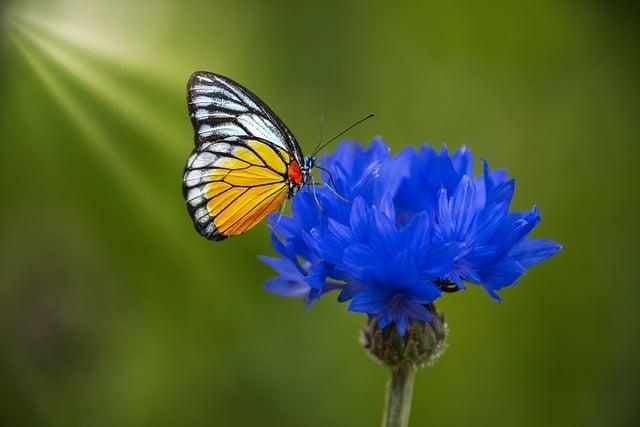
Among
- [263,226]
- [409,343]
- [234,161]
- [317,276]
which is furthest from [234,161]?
[263,226]

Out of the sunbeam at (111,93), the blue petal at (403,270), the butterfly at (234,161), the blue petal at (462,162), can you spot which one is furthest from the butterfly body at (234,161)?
the sunbeam at (111,93)

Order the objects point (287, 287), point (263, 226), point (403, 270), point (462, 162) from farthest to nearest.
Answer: point (263, 226) < point (287, 287) < point (462, 162) < point (403, 270)

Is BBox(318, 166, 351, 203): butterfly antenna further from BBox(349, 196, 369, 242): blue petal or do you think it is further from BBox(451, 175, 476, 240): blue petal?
BBox(451, 175, 476, 240): blue petal

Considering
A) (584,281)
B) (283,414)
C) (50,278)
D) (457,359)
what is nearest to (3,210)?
(50,278)

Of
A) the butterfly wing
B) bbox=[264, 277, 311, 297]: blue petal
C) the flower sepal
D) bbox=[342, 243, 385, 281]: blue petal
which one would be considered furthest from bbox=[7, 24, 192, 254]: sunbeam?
bbox=[342, 243, 385, 281]: blue petal

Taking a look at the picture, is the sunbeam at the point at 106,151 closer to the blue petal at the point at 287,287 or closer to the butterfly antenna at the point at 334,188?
the blue petal at the point at 287,287

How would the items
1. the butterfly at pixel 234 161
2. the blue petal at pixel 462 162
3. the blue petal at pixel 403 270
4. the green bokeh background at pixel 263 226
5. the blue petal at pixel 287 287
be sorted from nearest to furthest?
the blue petal at pixel 403 270 → the blue petal at pixel 462 162 → the blue petal at pixel 287 287 → the butterfly at pixel 234 161 → the green bokeh background at pixel 263 226

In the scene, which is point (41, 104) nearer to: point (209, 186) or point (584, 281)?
point (209, 186)

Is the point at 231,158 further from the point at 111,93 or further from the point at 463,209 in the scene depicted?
the point at 111,93
